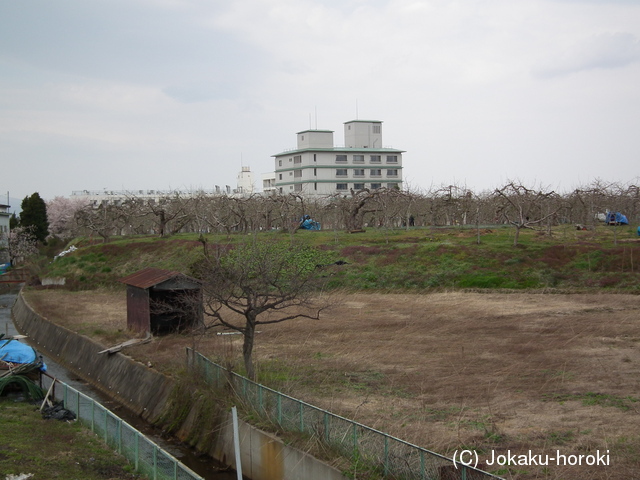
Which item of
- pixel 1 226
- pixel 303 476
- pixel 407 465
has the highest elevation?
pixel 1 226

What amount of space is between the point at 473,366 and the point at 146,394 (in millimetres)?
9779

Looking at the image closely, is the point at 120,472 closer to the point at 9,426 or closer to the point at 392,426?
the point at 9,426

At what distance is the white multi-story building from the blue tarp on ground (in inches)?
2580

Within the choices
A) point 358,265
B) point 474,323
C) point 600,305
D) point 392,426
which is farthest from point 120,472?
point 358,265

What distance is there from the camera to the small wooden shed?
2427cm

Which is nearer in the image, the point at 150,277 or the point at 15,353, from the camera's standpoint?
the point at 15,353

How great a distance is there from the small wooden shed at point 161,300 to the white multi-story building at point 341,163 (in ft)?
196

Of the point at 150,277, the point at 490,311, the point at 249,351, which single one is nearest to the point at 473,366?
the point at 249,351

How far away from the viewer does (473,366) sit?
1800 centimetres

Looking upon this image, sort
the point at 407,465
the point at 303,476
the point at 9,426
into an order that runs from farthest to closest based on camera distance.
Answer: the point at 9,426, the point at 303,476, the point at 407,465

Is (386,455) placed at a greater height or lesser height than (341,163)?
lesser

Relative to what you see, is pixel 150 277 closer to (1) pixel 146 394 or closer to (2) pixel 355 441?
(1) pixel 146 394

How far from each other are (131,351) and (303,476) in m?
12.2

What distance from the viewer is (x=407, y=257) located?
38625 mm
